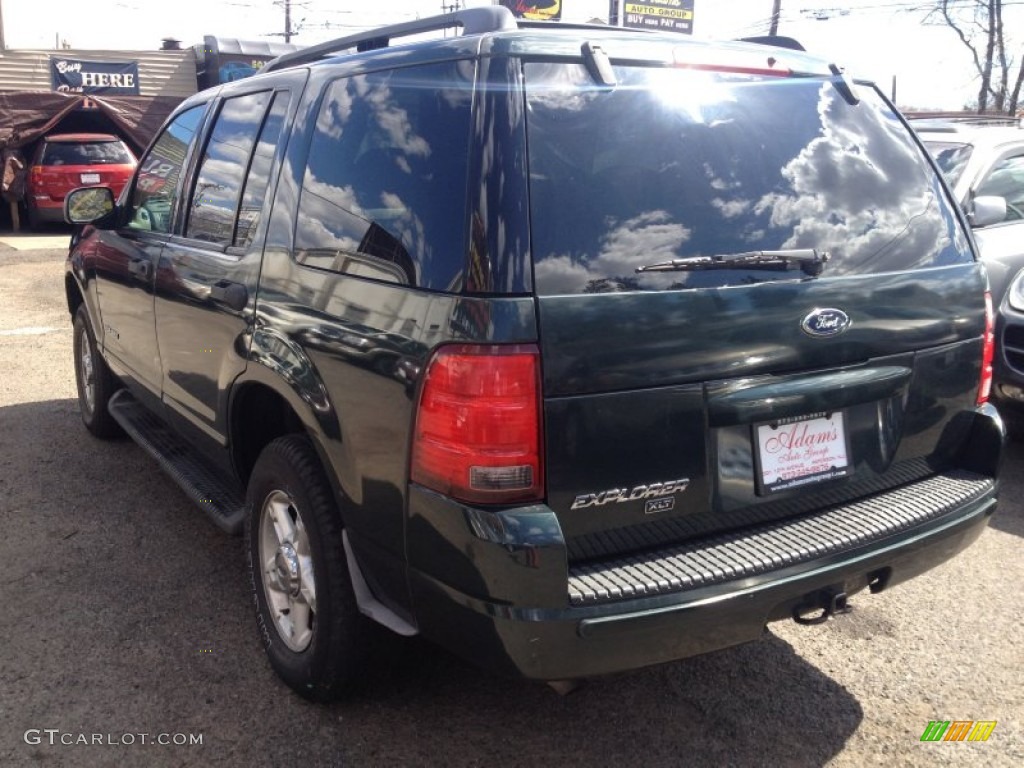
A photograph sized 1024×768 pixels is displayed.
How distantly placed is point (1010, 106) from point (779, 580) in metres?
32.4

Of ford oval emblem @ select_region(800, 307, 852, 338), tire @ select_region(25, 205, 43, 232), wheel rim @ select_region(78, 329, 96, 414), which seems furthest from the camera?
tire @ select_region(25, 205, 43, 232)

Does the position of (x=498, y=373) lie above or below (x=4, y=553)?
above

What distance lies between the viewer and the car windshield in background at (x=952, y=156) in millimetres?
6234

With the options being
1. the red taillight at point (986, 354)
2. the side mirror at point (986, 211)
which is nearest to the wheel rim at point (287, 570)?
the red taillight at point (986, 354)

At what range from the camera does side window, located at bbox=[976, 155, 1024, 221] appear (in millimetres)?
6270

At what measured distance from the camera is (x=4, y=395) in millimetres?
6727

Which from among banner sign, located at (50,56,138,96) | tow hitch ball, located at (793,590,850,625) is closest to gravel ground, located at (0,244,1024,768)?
tow hitch ball, located at (793,590,850,625)

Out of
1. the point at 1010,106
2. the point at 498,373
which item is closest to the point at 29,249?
the point at 498,373

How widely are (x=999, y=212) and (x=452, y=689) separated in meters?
3.60

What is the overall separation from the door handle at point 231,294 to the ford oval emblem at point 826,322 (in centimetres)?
179

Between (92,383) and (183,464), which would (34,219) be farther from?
(183,464)

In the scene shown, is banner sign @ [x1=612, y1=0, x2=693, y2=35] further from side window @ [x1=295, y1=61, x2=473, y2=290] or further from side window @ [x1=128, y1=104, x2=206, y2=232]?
side window @ [x1=295, y1=61, x2=473, y2=290]

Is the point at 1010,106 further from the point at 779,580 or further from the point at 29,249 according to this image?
the point at 779,580

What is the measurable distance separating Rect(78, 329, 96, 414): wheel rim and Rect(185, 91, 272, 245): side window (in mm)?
2047
